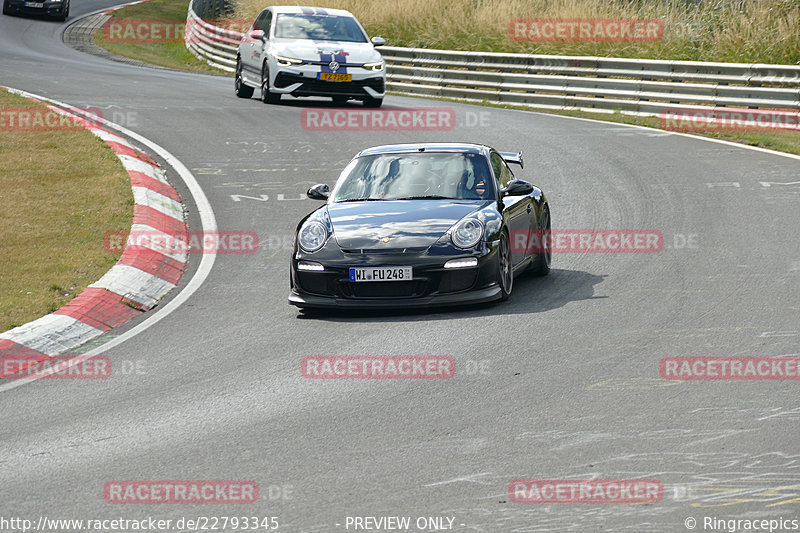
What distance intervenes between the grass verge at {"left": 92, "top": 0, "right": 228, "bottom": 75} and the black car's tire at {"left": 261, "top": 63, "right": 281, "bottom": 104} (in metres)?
12.4

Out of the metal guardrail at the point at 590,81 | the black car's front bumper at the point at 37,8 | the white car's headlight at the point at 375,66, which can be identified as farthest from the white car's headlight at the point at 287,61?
the black car's front bumper at the point at 37,8

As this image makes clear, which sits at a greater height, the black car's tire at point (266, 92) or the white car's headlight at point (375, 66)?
the white car's headlight at point (375, 66)

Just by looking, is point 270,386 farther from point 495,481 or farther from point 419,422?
point 495,481

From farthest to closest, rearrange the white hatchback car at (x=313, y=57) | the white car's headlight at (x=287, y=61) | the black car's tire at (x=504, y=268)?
the white car's headlight at (x=287, y=61), the white hatchback car at (x=313, y=57), the black car's tire at (x=504, y=268)

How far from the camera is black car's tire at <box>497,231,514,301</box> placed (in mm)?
10125

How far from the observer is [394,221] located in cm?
1023

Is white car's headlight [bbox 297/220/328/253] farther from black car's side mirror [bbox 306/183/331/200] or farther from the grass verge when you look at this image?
the grass verge

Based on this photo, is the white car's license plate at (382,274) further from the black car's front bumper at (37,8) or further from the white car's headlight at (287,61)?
the black car's front bumper at (37,8)

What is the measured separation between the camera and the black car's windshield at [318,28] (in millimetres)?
23531

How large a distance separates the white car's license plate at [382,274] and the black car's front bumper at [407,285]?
40 millimetres

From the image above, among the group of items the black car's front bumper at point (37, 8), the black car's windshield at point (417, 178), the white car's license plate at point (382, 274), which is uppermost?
the black car's windshield at point (417, 178)

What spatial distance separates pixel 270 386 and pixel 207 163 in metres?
10.7

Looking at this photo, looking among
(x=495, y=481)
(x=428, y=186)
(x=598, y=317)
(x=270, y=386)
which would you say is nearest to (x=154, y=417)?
(x=270, y=386)

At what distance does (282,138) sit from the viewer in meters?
20.1
